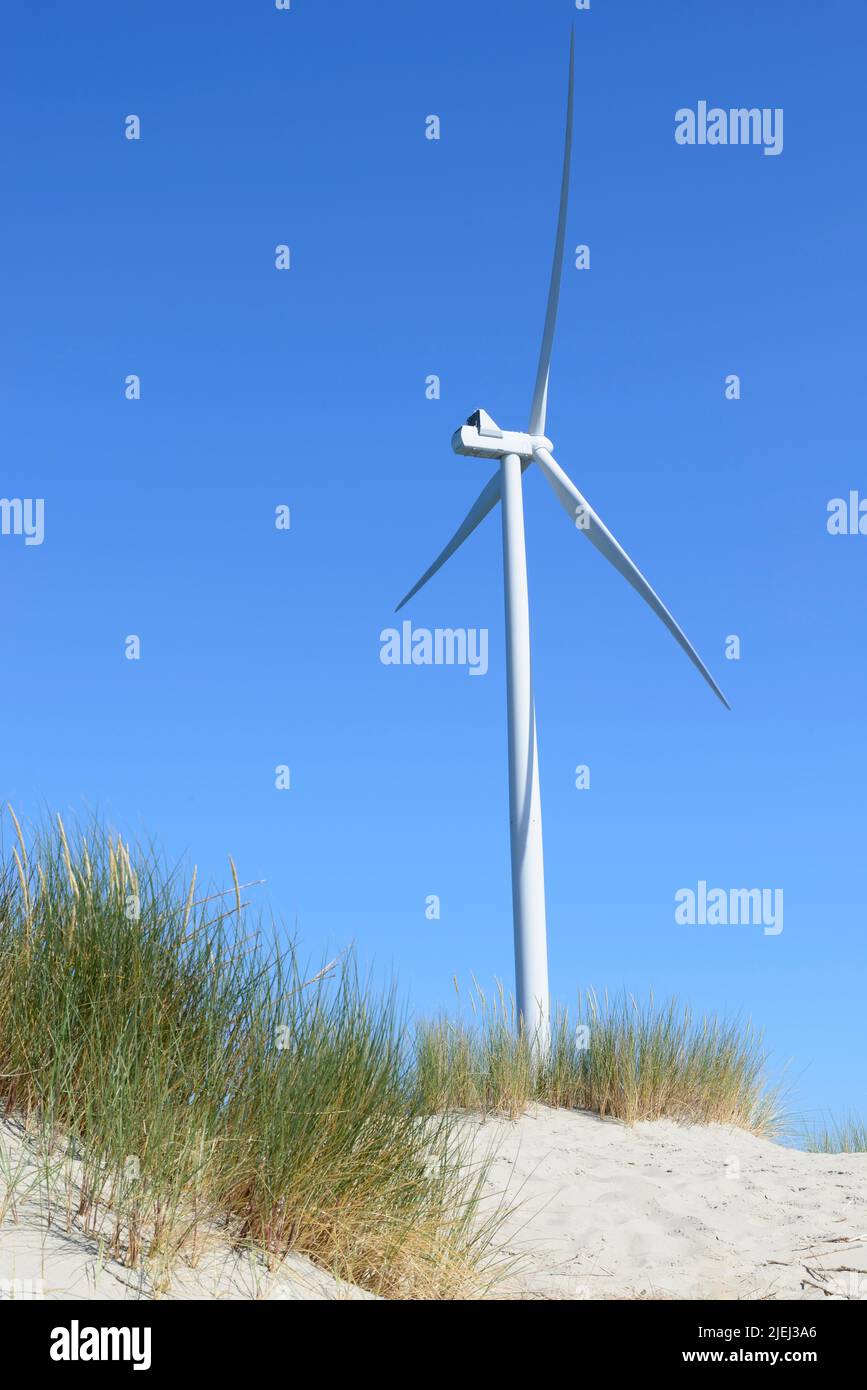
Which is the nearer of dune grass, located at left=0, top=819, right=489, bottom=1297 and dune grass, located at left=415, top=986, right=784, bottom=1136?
dune grass, located at left=0, top=819, right=489, bottom=1297

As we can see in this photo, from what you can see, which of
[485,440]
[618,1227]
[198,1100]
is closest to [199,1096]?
[198,1100]

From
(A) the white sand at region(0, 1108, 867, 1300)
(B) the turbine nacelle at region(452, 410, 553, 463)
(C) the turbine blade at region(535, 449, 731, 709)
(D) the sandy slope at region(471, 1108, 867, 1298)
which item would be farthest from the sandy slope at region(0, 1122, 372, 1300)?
(B) the turbine nacelle at region(452, 410, 553, 463)

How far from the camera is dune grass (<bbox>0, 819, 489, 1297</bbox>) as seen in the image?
5617mm

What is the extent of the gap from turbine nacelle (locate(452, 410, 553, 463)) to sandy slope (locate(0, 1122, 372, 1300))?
13.9 m

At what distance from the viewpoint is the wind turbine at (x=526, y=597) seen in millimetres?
15922

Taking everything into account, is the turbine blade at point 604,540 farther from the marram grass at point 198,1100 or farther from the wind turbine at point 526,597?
the marram grass at point 198,1100

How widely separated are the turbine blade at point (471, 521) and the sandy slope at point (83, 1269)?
14.3 metres

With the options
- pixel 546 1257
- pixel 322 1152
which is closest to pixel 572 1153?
pixel 546 1257

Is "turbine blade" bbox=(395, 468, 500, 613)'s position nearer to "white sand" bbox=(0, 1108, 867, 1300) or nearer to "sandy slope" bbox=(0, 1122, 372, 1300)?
"white sand" bbox=(0, 1108, 867, 1300)

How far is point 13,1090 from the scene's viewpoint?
6.38m

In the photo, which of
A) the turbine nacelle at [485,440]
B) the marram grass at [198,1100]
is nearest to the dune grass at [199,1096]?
the marram grass at [198,1100]
